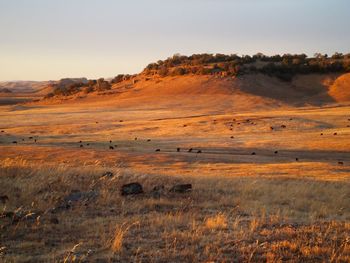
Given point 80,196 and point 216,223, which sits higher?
point 80,196

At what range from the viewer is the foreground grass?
5.78 m

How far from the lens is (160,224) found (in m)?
7.34

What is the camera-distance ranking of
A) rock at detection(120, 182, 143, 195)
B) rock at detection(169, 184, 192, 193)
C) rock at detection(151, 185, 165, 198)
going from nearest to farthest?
rock at detection(120, 182, 143, 195) < rock at detection(151, 185, 165, 198) < rock at detection(169, 184, 192, 193)

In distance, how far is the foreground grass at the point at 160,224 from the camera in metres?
5.78

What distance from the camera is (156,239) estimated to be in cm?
649

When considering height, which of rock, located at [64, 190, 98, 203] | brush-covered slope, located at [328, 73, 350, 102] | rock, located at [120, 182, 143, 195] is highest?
rock, located at [64, 190, 98, 203]

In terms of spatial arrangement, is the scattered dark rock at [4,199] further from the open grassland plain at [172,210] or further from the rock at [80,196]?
the rock at [80,196]

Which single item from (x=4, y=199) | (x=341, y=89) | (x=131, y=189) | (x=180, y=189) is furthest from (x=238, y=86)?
(x=4, y=199)

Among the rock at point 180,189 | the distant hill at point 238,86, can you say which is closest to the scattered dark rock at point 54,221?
the rock at point 180,189

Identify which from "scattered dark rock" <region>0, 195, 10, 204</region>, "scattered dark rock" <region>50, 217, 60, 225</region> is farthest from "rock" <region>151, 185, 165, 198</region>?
"scattered dark rock" <region>0, 195, 10, 204</region>

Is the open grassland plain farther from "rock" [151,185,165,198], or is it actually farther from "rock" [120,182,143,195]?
"rock" [120,182,143,195]

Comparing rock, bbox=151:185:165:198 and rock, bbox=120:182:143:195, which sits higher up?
rock, bbox=120:182:143:195

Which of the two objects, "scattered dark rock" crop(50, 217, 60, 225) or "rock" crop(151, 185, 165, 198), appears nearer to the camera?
A: "scattered dark rock" crop(50, 217, 60, 225)

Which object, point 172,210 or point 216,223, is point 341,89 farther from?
point 216,223
